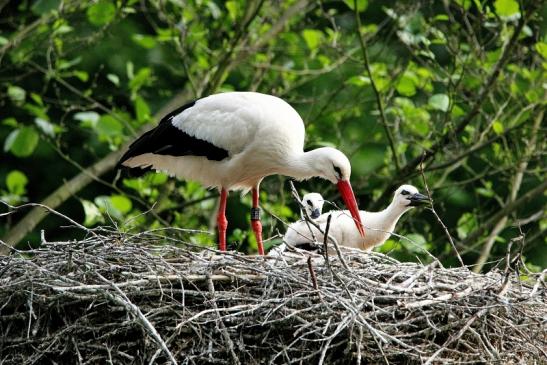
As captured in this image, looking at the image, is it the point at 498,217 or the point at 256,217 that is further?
the point at 498,217

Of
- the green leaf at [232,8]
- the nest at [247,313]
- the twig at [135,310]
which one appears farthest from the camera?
the green leaf at [232,8]

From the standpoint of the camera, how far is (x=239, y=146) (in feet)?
29.3

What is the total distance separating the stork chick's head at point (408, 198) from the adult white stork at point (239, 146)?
38cm

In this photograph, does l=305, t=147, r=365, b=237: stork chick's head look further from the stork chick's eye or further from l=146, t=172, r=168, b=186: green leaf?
l=146, t=172, r=168, b=186: green leaf

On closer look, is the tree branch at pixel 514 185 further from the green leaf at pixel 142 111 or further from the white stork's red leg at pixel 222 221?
the green leaf at pixel 142 111

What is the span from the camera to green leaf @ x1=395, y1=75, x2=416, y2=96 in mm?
10242

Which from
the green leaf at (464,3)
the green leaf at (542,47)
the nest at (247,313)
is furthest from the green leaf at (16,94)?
the nest at (247,313)

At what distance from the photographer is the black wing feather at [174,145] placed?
29.6 feet

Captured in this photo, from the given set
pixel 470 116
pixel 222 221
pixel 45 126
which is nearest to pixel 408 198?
pixel 470 116

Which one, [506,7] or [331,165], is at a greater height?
[506,7]

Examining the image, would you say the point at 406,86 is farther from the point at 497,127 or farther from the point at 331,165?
the point at 331,165

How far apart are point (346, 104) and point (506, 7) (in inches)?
82.4

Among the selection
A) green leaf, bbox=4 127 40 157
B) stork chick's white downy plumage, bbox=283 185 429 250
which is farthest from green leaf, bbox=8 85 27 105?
stork chick's white downy plumage, bbox=283 185 429 250

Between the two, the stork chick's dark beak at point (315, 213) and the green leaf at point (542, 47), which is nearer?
the stork chick's dark beak at point (315, 213)
